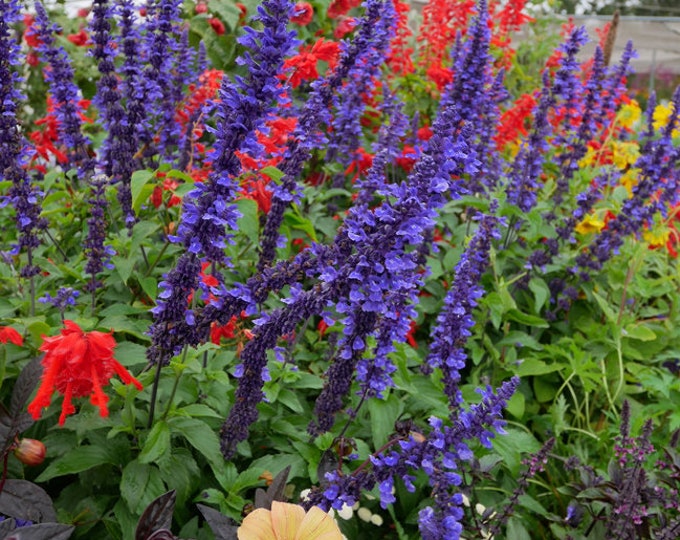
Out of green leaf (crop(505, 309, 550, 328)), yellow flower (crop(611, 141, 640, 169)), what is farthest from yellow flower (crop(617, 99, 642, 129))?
green leaf (crop(505, 309, 550, 328))

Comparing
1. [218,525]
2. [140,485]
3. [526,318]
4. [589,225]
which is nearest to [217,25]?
[589,225]

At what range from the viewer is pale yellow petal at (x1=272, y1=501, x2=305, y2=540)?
127cm

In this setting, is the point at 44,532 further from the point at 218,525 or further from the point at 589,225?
the point at 589,225

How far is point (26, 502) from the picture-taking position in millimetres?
1534

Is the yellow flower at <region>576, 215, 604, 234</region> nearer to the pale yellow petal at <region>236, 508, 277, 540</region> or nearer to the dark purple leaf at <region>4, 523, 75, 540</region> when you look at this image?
the pale yellow petal at <region>236, 508, 277, 540</region>

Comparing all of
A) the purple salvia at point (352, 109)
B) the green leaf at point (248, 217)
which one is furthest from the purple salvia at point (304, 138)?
the purple salvia at point (352, 109)

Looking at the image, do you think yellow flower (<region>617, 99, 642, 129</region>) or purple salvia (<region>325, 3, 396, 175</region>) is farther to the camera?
yellow flower (<region>617, 99, 642, 129</region>)

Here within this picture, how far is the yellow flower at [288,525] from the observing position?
1.25 meters

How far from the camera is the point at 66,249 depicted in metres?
2.88

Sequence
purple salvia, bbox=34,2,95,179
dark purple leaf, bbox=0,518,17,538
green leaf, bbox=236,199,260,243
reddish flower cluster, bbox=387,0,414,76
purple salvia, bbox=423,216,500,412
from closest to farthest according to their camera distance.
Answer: dark purple leaf, bbox=0,518,17,538
green leaf, bbox=236,199,260,243
purple salvia, bbox=423,216,500,412
purple salvia, bbox=34,2,95,179
reddish flower cluster, bbox=387,0,414,76

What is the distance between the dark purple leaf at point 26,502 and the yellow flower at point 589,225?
293 centimetres

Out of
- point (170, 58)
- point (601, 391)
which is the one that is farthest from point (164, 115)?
point (601, 391)

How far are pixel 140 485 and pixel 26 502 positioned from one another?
1.13 ft

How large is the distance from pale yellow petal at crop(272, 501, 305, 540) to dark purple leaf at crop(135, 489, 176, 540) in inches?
9.3
